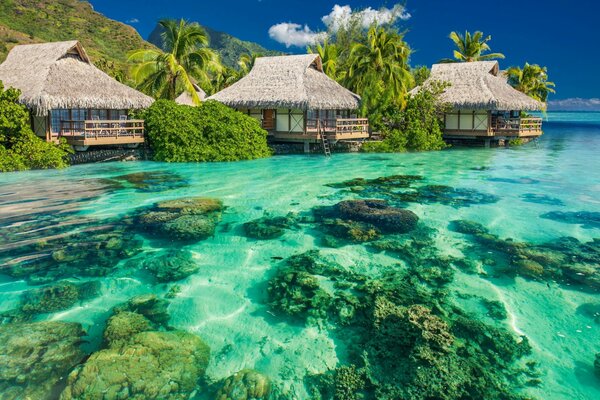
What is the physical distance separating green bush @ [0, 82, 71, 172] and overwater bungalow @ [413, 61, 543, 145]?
841 inches

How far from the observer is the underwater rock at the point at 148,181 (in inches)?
571

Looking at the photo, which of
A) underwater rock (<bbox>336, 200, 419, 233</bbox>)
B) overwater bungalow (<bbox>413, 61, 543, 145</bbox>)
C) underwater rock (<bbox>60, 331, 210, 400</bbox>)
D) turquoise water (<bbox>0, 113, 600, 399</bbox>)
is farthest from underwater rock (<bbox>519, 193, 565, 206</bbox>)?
overwater bungalow (<bbox>413, 61, 543, 145</bbox>)

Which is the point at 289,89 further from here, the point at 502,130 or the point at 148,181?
the point at 502,130

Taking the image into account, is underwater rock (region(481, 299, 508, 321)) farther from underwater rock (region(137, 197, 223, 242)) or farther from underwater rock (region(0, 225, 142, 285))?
underwater rock (region(0, 225, 142, 285))

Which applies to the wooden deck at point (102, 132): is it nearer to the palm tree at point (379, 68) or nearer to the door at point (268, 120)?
the door at point (268, 120)

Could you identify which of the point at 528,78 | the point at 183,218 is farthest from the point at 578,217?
the point at 528,78

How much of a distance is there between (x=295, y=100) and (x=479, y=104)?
1128cm

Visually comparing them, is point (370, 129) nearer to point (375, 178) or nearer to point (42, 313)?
point (375, 178)

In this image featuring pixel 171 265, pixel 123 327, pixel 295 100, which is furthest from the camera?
pixel 295 100

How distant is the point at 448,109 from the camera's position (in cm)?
2820

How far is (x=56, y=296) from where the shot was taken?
6.56 meters

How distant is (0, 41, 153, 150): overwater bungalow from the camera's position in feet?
60.0

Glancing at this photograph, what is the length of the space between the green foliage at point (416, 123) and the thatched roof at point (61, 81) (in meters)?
13.8

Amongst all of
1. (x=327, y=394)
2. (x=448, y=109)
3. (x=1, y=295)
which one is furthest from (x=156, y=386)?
(x=448, y=109)
